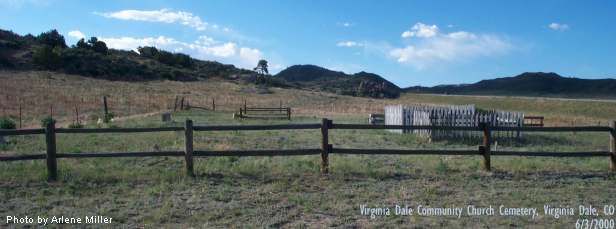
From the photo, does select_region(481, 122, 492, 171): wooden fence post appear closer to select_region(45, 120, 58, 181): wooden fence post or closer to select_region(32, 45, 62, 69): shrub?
select_region(45, 120, 58, 181): wooden fence post

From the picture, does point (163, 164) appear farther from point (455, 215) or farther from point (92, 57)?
point (92, 57)

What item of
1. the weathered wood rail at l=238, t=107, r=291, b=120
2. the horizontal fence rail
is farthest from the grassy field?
the weathered wood rail at l=238, t=107, r=291, b=120

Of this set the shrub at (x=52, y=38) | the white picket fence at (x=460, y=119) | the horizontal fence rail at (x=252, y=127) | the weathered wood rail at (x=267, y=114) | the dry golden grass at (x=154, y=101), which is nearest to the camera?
the horizontal fence rail at (x=252, y=127)

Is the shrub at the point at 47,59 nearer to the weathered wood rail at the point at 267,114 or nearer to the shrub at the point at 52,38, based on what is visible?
the shrub at the point at 52,38

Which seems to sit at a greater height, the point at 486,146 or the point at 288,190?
the point at 486,146

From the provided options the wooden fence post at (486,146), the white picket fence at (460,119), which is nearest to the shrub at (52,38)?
the white picket fence at (460,119)

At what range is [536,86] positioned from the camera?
154625 millimetres

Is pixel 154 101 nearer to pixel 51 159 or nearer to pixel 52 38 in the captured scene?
pixel 51 159

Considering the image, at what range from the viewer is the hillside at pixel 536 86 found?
13038 cm

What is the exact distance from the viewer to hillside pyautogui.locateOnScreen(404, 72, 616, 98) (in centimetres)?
13038

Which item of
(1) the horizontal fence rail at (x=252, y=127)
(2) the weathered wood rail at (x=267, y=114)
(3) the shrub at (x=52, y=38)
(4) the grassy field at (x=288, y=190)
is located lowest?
(4) the grassy field at (x=288, y=190)

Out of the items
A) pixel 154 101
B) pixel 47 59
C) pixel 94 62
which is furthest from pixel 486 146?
pixel 94 62

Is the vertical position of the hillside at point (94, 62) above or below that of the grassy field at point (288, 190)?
above

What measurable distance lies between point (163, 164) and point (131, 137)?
23.0 ft
